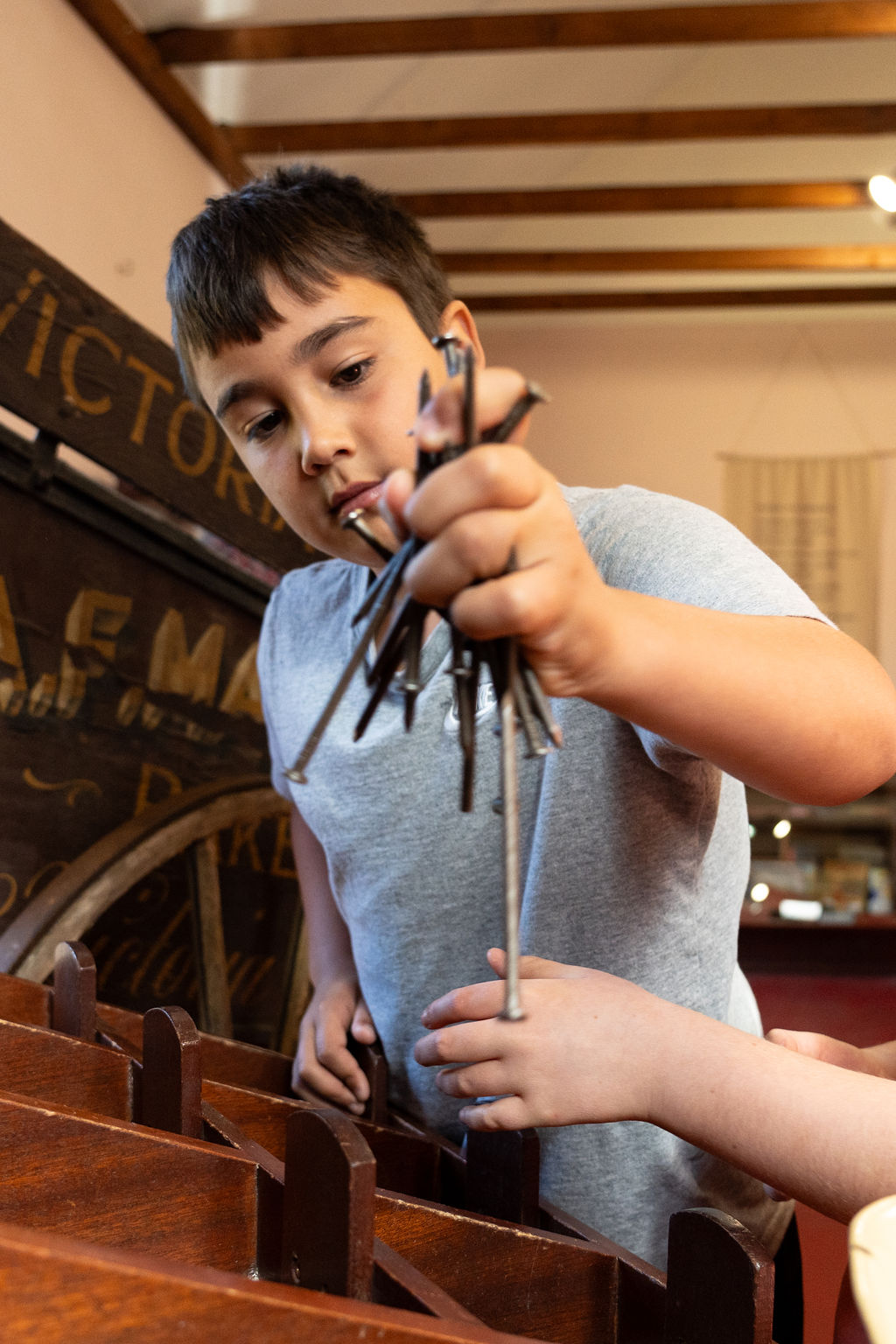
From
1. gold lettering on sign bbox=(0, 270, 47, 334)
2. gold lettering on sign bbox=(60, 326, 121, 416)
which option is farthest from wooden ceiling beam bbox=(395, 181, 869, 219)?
gold lettering on sign bbox=(0, 270, 47, 334)

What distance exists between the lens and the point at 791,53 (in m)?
5.77

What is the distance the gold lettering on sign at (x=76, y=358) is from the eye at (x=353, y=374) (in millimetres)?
676

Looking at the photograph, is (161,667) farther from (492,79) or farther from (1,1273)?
(492,79)

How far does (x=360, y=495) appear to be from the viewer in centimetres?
86

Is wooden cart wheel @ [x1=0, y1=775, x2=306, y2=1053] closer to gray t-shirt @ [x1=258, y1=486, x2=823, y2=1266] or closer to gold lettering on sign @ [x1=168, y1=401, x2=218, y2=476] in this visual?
gray t-shirt @ [x1=258, y1=486, x2=823, y2=1266]

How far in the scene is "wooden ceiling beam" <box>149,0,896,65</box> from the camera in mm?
3748

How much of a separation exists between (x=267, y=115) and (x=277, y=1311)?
4.79m

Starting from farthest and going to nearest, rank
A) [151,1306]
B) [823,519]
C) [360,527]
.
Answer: [823,519], [360,527], [151,1306]

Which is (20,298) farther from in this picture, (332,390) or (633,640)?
(633,640)

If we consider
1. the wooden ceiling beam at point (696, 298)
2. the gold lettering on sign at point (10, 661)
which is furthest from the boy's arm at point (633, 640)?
the wooden ceiling beam at point (696, 298)

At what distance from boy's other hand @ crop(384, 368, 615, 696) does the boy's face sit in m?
0.34

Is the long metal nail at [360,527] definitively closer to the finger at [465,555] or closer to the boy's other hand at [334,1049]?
the finger at [465,555]

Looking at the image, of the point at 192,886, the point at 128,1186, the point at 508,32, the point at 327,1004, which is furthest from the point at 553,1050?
the point at 508,32

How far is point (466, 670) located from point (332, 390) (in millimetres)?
422
